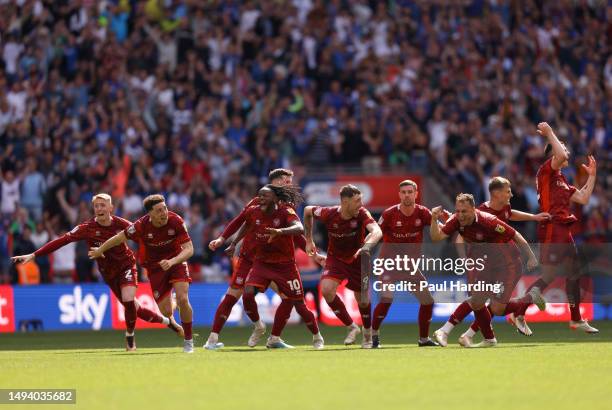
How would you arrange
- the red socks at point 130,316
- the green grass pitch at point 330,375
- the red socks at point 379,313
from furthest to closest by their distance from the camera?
1. the red socks at point 130,316
2. the red socks at point 379,313
3. the green grass pitch at point 330,375

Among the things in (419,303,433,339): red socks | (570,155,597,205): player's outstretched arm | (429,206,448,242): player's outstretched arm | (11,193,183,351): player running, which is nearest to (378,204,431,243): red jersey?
(429,206,448,242): player's outstretched arm

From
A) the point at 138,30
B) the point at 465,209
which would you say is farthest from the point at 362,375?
the point at 138,30

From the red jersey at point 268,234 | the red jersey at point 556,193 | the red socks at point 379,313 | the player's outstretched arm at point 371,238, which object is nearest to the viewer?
the player's outstretched arm at point 371,238

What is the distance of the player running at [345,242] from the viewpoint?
17.6 meters

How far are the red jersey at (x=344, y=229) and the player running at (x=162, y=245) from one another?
186 centimetres

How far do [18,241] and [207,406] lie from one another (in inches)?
655

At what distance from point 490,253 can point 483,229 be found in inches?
13.8

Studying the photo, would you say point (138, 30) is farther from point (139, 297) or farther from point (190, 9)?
point (139, 297)

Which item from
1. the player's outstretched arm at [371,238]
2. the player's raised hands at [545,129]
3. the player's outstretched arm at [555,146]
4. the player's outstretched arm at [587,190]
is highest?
the player's raised hands at [545,129]

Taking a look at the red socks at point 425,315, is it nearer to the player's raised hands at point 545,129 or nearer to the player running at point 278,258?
the player running at point 278,258

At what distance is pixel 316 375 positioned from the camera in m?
13.1

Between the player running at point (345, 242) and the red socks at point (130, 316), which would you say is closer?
the player running at point (345, 242)

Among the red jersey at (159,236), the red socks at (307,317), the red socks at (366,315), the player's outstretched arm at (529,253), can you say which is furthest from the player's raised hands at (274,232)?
the player's outstretched arm at (529,253)

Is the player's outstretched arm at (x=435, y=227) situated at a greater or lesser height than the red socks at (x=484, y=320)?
greater
